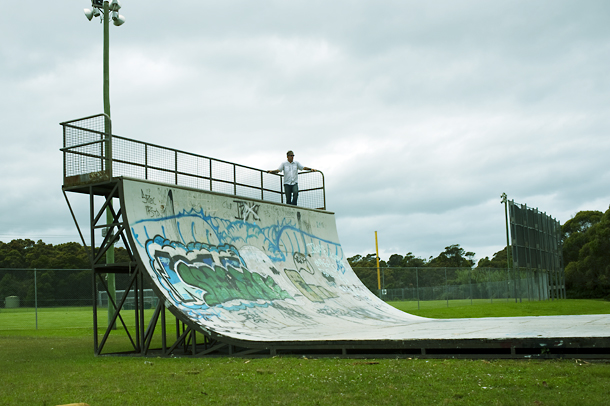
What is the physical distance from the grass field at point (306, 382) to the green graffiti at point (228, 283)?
2318 mm

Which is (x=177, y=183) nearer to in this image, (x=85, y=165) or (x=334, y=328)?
(x=85, y=165)

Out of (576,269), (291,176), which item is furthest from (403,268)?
(576,269)

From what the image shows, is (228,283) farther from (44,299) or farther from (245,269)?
(44,299)

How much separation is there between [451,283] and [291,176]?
17.7 metres

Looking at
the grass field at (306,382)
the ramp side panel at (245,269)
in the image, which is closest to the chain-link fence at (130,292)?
the ramp side panel at (245,269)

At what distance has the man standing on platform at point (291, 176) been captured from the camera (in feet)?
64.2

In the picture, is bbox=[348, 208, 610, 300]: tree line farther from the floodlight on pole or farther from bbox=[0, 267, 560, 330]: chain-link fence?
the floodlight on pole

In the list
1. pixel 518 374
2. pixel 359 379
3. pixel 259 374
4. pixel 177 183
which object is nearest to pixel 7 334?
pixel 177 183

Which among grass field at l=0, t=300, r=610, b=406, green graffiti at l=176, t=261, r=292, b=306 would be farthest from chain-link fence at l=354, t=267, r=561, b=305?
grass field at l=0, t=300, r=610, b=406

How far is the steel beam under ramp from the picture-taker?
9.41 metres

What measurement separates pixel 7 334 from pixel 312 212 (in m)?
11.6

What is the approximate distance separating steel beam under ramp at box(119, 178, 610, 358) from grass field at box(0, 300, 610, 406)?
16.6 inches

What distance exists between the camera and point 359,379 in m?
7.36

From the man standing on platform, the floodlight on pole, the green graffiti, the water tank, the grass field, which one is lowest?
the grass field
